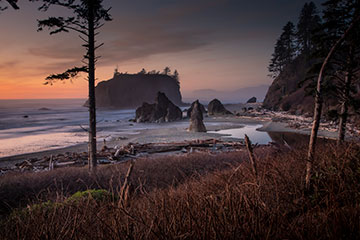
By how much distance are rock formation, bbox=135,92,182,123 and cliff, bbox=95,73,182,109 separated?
114090 mm

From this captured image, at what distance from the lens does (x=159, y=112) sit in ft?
164

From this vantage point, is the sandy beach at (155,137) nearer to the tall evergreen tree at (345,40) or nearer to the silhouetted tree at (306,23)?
the tall evergreen tree at (345,40)

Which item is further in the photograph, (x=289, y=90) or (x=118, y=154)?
(x=289, y=90)

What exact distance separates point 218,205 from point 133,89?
589ft

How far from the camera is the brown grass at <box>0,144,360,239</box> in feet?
6.64

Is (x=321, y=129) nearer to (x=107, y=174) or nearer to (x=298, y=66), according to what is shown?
(x=107, y=174)

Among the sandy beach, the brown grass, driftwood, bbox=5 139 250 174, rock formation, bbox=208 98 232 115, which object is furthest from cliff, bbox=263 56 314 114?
the brown grass

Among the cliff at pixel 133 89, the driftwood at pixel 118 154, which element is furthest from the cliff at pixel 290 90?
the cliff at pixel 133 89

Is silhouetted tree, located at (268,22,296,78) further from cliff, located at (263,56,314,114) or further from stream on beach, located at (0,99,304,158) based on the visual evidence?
stream on beach, located at (0,99,304,158)

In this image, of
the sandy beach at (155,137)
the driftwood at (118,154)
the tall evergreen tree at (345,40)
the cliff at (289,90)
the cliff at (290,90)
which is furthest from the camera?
the cliff at (289,90)

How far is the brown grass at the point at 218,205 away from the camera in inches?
79.7

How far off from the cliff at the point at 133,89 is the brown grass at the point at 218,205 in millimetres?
156528

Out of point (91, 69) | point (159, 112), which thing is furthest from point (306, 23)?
point (91, 69)

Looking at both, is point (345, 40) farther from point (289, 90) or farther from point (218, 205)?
point (289, 90)
